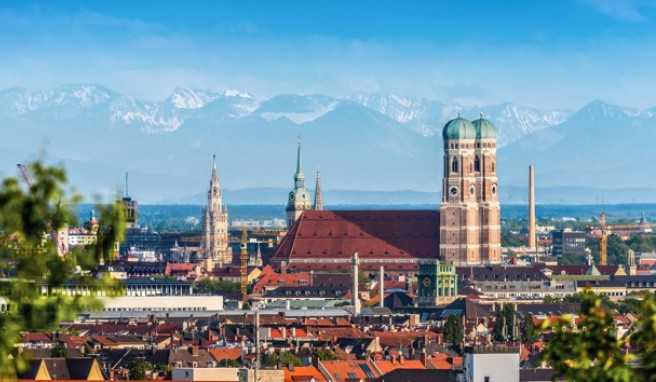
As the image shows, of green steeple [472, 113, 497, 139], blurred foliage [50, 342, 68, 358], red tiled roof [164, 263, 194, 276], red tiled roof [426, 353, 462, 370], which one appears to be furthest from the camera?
red tiled roof [164, 263, 194, 276]

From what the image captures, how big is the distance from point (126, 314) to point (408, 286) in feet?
85.0

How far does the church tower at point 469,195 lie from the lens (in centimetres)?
15438

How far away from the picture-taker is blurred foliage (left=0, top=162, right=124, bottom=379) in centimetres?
1717

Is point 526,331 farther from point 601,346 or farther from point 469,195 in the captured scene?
point 601,346

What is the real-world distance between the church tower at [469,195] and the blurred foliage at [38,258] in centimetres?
13606

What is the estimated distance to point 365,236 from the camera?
524 feet

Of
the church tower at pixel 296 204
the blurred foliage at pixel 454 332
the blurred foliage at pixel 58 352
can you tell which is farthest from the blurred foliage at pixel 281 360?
the church tower at pixel 296 204

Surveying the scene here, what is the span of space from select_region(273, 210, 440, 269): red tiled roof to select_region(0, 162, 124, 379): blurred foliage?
5473 inches

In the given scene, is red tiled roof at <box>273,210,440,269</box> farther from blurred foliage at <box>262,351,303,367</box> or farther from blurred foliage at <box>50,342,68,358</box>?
blurred foliage at <box>50,342,68,358</box>

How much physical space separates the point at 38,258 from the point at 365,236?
142470 millimetres

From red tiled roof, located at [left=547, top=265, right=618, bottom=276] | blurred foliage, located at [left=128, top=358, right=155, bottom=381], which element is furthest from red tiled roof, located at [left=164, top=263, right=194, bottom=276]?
blurred foliage, located at [left=128, top=358, right=155, bottom=381]

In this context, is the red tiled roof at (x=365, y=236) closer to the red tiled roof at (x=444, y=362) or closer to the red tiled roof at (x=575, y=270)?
the red tiled roof at (x=575, y=270)

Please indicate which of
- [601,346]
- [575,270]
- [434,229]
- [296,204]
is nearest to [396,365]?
[601,346]

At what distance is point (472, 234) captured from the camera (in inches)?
6102
